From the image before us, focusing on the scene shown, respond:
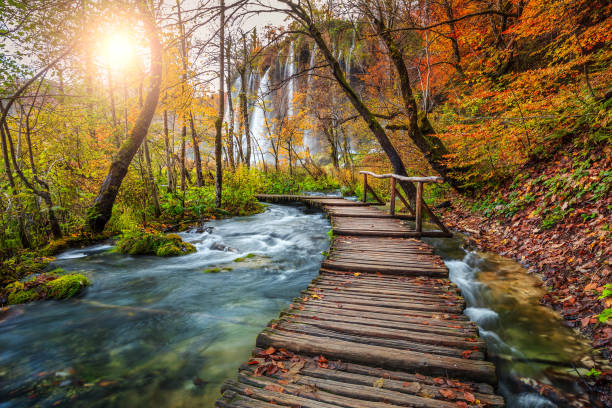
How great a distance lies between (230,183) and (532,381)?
11.8 meters

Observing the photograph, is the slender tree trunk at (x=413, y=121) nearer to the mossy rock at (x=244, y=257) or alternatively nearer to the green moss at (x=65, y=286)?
the mossy rock at (x=244, y=257)

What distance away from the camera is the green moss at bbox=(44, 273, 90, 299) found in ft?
14.9

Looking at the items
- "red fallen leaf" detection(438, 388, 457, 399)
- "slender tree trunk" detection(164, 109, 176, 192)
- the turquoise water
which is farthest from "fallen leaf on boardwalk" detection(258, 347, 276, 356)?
"slender tree trunk" detection(164, 109, 176, 192)

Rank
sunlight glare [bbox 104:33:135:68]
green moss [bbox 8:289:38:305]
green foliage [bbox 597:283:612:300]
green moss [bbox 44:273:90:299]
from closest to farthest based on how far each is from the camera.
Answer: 1. green foliage [bbox 597:283:612:300]
2. green moss [bbox 8:289:38:305]
3. green moss [bbox 44:273:90:299]
4. sunlight glare [bbox 104:33:135:68]

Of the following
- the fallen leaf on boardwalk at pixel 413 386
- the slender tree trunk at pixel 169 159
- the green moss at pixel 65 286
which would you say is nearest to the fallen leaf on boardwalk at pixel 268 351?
the fallen leaf on boardwalk at pixel 413 386

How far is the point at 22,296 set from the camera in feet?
14.3

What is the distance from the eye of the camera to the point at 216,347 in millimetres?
3545

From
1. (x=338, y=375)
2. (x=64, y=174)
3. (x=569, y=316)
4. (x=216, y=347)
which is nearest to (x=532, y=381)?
(x=569, y=316)

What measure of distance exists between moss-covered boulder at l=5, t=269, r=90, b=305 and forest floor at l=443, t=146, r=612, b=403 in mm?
7037

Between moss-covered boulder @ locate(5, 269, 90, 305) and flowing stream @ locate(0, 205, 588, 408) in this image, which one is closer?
flowing stream @ locate(0, 205, 588, 408)

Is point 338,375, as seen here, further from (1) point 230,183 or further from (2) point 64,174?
(1) point 230,183

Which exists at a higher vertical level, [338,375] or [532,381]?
[338,375]

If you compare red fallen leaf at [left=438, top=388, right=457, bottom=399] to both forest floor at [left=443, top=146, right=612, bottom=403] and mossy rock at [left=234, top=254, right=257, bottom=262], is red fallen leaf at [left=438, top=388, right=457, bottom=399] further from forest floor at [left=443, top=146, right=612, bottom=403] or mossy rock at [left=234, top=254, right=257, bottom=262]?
mossy rock at [left=234, top=254, right=257, bottom=262]

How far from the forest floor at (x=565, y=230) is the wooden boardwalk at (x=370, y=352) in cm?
136
